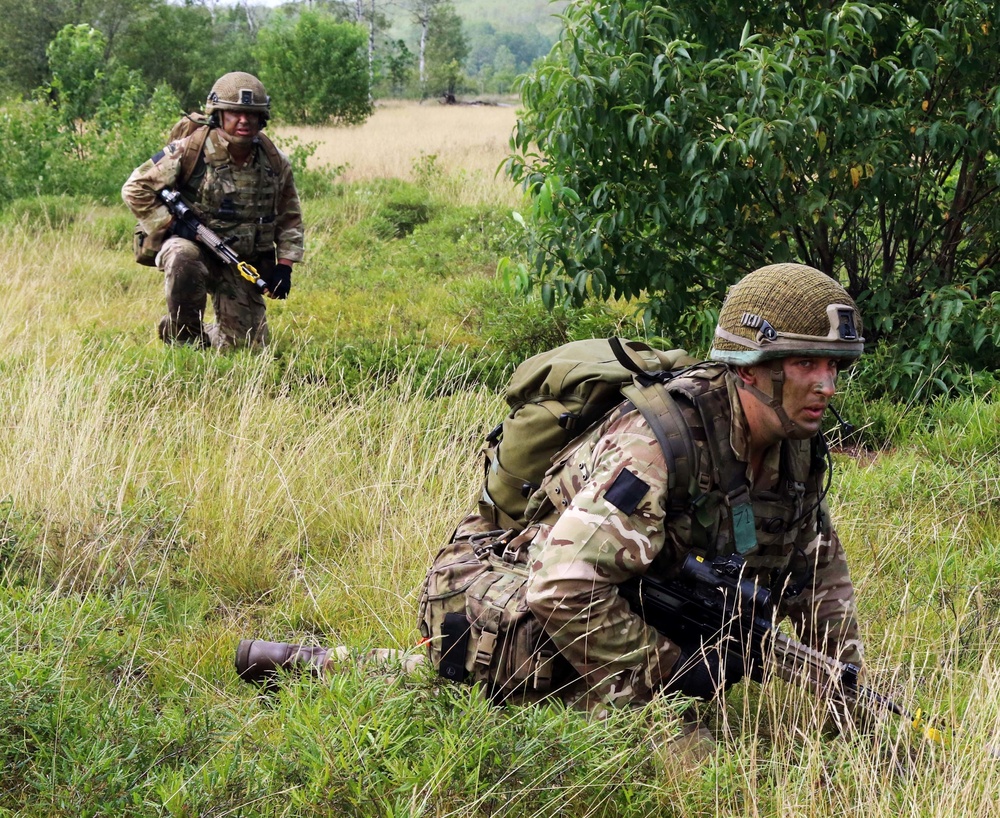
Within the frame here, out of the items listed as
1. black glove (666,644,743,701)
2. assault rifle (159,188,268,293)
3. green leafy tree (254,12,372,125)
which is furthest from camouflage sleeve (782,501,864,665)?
green leafy tree (254,12,372,125)

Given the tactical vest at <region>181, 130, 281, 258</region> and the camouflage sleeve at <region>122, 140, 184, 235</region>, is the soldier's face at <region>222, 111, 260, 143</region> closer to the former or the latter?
the tactical vest at <region>181, 130, 281, 258</region>

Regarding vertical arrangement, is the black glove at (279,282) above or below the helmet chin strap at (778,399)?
below

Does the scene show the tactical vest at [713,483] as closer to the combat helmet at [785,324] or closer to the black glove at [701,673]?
the combat helmet at [785,324]

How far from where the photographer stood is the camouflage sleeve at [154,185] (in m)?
7.07

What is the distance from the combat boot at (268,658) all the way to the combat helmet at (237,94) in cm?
431

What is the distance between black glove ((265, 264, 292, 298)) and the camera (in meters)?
7.30

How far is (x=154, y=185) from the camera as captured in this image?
713 centimetres

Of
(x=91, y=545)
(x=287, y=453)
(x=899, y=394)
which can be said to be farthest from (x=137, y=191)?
(x=899, y=394)

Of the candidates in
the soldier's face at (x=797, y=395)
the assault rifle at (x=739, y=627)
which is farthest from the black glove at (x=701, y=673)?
the soldier's face at (x=797, y=395)

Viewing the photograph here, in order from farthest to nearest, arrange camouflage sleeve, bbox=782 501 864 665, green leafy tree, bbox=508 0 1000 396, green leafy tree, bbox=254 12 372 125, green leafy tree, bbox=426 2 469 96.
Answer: green leafy tree, bbox=426 2 469 96, green leafy tree, bbox=254 12 372 125, green leafy tree, bbox=508 0 1000 396, camouflage sleeve, bbox=782 501 864 665

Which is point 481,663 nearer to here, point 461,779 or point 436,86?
point 461,779

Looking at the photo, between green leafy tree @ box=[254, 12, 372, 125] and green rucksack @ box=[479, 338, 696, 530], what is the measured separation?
22.6m

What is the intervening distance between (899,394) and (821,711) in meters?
3.40

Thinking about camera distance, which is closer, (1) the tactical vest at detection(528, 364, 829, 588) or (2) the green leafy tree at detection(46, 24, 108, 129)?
(1) the tactical vest at detection(528, 364, 829, 588)
